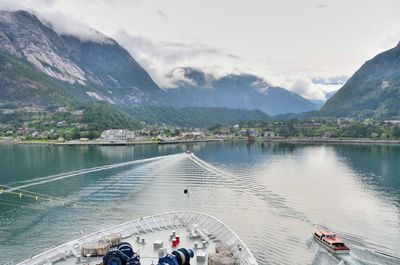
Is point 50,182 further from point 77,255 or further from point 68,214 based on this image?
point 77,255

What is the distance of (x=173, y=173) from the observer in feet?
273

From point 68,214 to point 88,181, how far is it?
992 inches

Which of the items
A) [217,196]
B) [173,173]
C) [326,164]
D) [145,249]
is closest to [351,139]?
[326,164]

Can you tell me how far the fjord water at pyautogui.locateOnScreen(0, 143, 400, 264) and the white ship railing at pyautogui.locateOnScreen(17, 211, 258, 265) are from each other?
294 cm

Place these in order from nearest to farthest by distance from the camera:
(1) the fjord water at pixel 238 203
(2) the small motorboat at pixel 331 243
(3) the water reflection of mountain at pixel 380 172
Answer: (2) the small motorboat at pixel 331 243 → (1) the fjord water at pixel 238 203 → (3) the water reflection of mountain at pixel 380 172

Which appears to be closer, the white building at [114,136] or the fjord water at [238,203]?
the fjord water at [238,203]

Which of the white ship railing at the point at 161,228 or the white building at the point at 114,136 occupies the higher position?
the white building at the point at 114,136

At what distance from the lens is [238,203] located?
5562 cm

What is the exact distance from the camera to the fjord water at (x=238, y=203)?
1486 inches

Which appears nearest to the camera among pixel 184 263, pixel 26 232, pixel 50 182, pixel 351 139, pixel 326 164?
pixel 184 263

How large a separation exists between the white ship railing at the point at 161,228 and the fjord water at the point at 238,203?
2.94m

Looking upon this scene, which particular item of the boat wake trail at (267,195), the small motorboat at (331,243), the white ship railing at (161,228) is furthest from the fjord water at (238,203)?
the white ship railing at (161,228)

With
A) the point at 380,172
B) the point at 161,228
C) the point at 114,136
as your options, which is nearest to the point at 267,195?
the point at 161,228

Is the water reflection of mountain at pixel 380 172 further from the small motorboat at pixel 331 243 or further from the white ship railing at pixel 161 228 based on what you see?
the white ship railing at pixel 161 228
